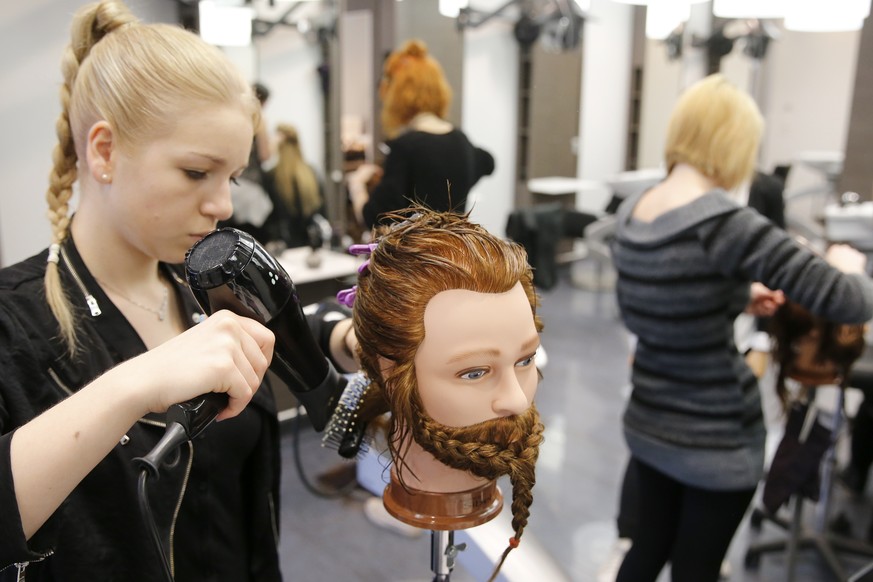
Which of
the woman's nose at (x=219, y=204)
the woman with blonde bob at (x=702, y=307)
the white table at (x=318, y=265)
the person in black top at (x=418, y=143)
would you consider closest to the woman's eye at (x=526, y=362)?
the woman's nose at (x=219, y=204)

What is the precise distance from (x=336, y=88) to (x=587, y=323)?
2718 millimetres

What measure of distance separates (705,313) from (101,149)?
3.92ft

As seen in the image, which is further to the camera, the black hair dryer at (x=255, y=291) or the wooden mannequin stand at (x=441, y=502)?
the wooden mannequin stand at (x=441, y=502)

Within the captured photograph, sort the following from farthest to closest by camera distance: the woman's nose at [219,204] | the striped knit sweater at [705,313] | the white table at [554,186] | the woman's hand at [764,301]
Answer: the white table at [554,186]
the woman's hand at [764,301]
the striped knit sweater at [705,313]
the woman's nose at [219,204]

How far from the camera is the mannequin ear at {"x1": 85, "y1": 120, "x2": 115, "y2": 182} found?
30.1 inches

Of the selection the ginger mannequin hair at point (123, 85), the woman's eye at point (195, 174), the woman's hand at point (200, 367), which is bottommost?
the woman's hand at point (200, 367)

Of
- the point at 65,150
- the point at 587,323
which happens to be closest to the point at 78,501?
the point at 65,150

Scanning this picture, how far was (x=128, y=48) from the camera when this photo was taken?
0.78m

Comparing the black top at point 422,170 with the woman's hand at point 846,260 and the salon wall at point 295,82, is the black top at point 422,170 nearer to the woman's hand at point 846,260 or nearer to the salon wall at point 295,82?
the woman's hand at point 846,260

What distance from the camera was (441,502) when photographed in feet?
2.19

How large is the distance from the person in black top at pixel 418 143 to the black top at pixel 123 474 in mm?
939

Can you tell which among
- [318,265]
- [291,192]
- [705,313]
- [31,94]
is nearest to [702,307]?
[705,313]

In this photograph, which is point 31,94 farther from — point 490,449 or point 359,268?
point 490,449

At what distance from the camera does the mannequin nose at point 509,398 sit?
67cm
